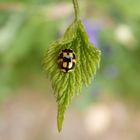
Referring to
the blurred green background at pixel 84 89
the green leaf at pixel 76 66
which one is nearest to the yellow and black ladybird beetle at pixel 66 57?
the green leaf at pixel 76 66

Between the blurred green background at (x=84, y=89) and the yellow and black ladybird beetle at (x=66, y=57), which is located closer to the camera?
the yellow and black ladybird beetle at (x=66, y=57)

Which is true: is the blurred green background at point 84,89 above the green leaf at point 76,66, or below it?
above

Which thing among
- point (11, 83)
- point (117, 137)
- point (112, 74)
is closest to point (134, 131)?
point (117, 137)

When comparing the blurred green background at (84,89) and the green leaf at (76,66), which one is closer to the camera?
the green leaf at (76,66)

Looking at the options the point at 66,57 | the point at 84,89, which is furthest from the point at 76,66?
the point at 84,89

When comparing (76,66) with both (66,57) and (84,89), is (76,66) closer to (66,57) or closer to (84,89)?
(66,57)

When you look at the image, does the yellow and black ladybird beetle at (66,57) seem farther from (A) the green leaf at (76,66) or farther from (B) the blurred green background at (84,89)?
(B) the blurred green background at (84,89)
